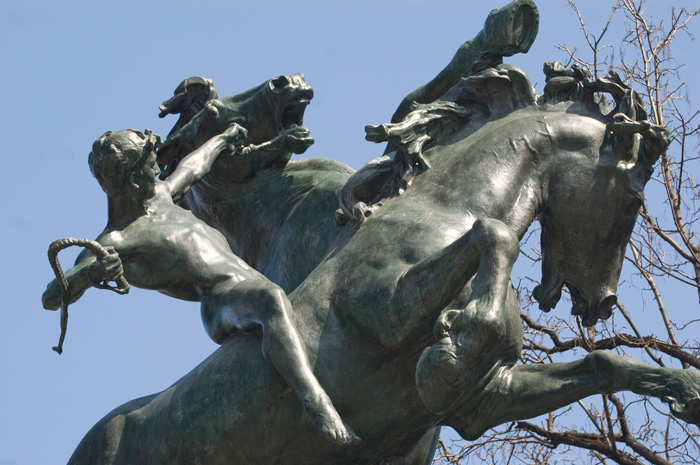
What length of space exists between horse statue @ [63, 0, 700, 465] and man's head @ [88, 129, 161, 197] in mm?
819

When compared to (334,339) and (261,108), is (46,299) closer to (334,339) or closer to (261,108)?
(334,339)

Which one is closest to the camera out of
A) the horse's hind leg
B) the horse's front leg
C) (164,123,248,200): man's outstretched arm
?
the horse's front leg

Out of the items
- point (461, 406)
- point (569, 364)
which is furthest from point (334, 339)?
point (569, 364)

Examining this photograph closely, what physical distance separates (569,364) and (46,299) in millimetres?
2129

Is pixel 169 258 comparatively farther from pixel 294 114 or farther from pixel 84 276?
pixel 294 114

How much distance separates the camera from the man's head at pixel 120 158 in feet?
18.2

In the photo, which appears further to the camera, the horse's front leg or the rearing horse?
the rearing horse

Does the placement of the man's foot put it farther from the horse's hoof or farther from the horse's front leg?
the horse's hoof

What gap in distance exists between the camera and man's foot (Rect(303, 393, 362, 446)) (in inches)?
191

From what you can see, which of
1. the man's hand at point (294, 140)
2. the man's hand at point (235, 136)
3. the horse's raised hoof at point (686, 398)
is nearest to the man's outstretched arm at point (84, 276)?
the man's hand at point (235, 136)

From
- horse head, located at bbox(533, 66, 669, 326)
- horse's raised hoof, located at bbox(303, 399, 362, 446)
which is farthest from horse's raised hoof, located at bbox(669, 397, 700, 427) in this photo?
horse's raised hoof, located at bbox(303, 399, 362, 446)

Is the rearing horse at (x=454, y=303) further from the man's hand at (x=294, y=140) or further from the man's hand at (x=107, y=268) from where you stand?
the man's hand at (x=294, y=140)

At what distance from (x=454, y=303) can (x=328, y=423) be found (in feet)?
2.51

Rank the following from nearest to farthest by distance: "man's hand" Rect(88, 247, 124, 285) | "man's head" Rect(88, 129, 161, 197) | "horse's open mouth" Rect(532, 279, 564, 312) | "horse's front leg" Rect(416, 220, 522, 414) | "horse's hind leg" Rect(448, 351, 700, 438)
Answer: "horse's front leg" Rect(416, 220, 522, 414), "horse's hind leg" Rect(448, 351, 700, 438), "man's hand" Rect(88, 247, 124, 285), "man's head" Rect(88, 129, 161, 197), "horse's open mouth" Rect(532, 279, 564, 312)
